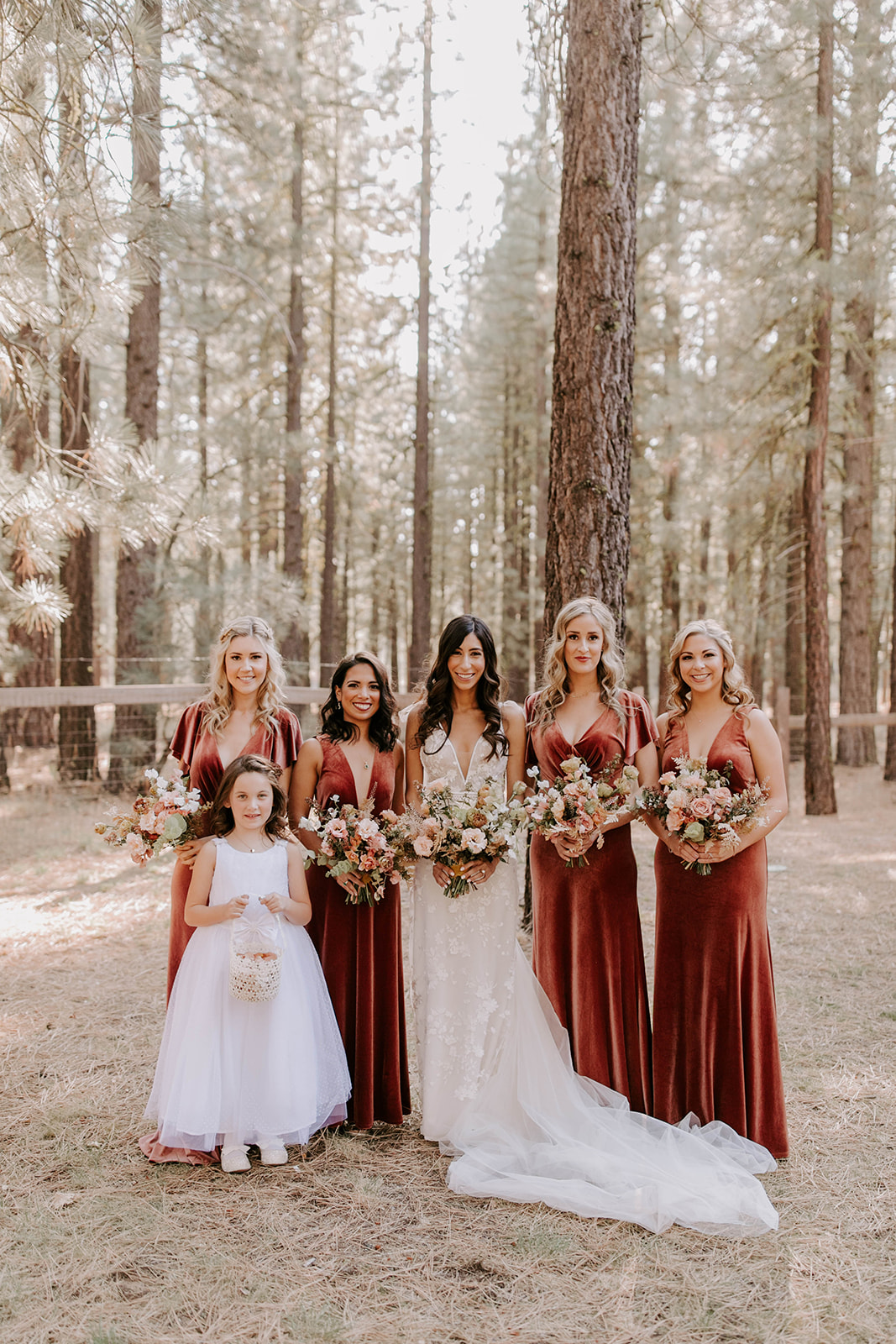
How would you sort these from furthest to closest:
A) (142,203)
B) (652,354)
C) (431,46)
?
(652,354) < (431,46) < (142,203)

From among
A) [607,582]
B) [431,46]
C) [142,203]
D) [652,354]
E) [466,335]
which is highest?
[431,46]

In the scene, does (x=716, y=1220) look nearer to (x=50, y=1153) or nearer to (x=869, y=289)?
(x=50, y=1153)

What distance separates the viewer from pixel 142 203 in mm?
5695

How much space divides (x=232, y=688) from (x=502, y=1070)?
193 cm

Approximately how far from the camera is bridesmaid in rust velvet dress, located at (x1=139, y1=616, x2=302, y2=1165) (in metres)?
4.02

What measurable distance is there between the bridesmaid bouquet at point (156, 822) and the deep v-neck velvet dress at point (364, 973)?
564 millimetres

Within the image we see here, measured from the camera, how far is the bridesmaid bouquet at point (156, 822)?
361 cm

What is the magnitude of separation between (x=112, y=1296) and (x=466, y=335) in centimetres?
2511

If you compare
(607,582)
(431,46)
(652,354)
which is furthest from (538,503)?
(607,582)

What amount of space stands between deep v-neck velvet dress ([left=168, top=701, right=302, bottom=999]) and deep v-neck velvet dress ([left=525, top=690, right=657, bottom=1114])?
1124mm

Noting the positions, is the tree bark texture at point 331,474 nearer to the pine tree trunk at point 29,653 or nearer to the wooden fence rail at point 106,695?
the pine tree trunk at point 29,653

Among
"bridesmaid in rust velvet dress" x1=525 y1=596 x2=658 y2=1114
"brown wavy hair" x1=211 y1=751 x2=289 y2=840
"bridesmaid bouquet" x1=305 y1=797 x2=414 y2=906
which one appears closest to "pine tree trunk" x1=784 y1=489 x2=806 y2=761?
"bridesmaid in rust velvet dress" x1=525 y1=596 x2=658 y2=1114

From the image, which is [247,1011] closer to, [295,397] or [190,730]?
[190,730]

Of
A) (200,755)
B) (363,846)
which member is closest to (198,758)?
(200,755)
